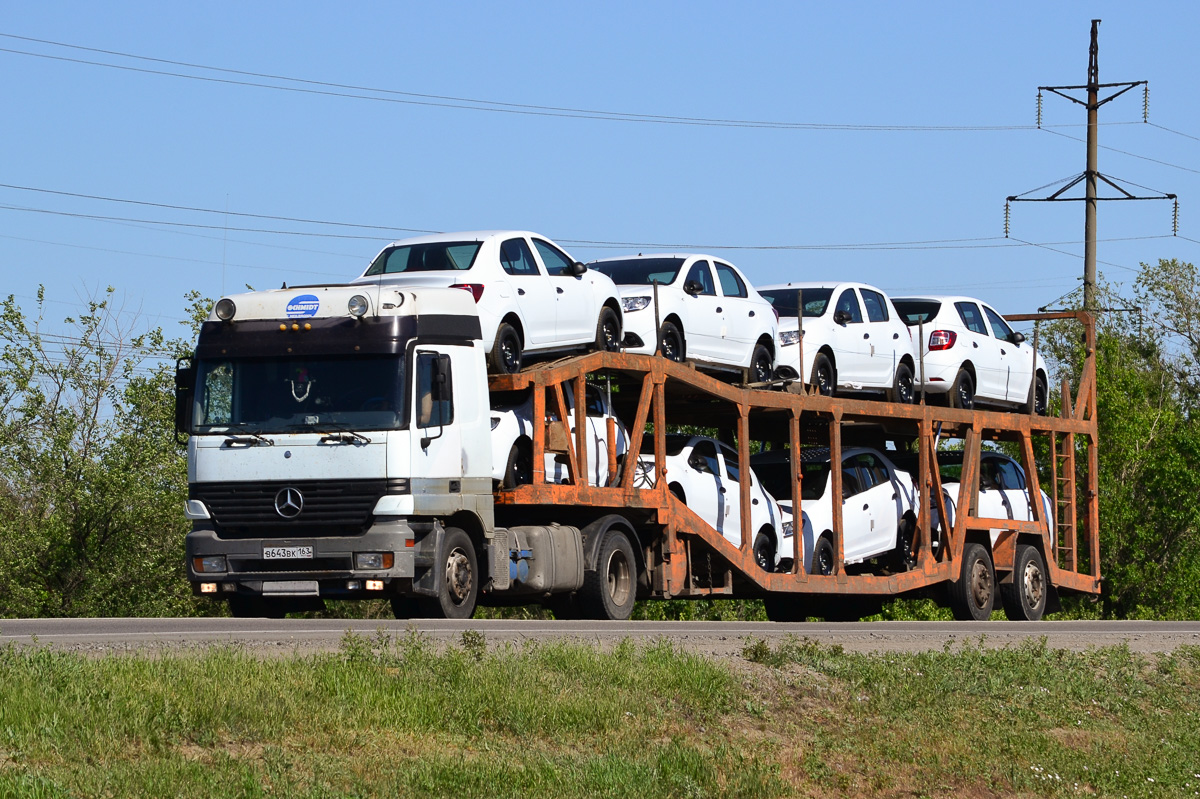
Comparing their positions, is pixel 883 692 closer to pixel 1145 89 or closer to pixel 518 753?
pixel 518 753

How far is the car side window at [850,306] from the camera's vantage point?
20844 millimetres

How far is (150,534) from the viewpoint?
33.8 meters

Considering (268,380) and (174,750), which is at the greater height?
(268,380)

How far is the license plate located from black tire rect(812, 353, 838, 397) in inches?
327

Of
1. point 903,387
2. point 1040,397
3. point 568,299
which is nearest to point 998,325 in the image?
point 1040,397

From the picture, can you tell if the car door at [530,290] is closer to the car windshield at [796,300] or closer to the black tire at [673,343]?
the black tire at [673,343]

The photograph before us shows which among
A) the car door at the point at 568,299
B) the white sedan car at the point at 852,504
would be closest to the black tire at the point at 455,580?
the car door at the point at 568,299

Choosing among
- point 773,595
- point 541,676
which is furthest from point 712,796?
point 773,595

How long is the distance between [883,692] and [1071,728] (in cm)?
124

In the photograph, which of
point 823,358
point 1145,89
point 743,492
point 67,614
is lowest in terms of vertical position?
point 67,614

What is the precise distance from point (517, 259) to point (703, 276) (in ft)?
11.4

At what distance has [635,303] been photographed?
1769 cm

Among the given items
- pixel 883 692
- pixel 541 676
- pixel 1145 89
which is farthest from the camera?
pixel 1145 89

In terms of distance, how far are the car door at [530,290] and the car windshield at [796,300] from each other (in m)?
5.38
